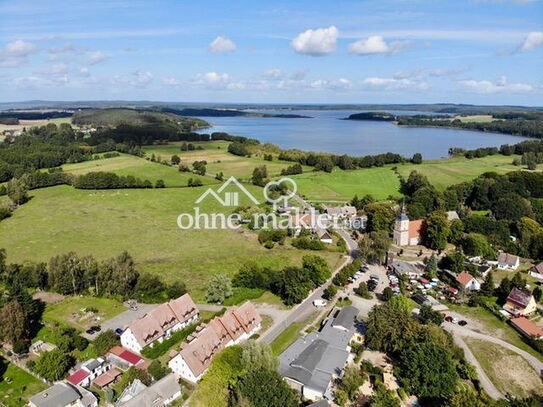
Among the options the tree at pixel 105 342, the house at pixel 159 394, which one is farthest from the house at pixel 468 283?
the tree at pixel 105 342

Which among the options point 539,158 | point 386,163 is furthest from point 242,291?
point 539,158

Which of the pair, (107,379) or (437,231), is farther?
(437,231)

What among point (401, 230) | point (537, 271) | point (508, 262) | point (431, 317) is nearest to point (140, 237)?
point (401, 230)

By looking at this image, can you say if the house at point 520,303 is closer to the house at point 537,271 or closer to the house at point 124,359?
the house at point 537,271

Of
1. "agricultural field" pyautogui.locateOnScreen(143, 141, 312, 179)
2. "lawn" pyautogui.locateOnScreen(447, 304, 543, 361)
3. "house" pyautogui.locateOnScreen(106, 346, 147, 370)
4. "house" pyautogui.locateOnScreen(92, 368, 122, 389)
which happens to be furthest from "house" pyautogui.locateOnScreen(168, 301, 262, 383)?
"agricultural field" pyautogui.locateOnScreen(143, 141, 312, 179)

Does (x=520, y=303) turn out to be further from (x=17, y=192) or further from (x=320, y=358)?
(x=17, y=192)
